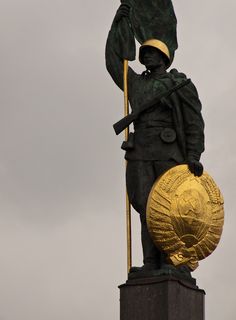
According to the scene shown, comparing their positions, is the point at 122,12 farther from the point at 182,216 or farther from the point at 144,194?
the point at 182,216

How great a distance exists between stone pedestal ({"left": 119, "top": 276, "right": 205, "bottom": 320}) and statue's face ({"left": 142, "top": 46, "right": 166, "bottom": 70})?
3.58 m

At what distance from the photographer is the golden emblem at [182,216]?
74.6 feet

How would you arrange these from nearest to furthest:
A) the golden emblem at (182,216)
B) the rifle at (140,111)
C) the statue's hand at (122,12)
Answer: the golden emblem at (182,216) → the rifle at (140,111) → the statue's hand at (122,12)

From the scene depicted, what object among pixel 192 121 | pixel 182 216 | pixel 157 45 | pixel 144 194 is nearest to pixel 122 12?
pixel 157 45

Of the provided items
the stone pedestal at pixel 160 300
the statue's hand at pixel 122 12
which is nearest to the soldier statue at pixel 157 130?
the stone pedestal at pixel 160 300

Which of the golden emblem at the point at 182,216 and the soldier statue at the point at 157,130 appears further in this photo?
the soldier statue at the point at 157,130

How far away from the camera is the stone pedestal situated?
22391mm

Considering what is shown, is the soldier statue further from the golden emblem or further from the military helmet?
the golden emblem

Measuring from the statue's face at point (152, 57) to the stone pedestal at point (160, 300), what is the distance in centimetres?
358

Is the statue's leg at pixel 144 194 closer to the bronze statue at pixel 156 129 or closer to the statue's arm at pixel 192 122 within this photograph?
the bronze statue at pixel 156 129

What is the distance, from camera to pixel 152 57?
23.9 meters

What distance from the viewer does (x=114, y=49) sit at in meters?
24.7

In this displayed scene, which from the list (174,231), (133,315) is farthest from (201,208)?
(133,315)

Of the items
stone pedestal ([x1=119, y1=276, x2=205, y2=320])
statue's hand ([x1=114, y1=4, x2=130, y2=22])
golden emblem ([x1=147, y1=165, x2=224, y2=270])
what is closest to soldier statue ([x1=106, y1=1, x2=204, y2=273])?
golden emblem ([x1=147, y1=165, x2=224, y2=270])
